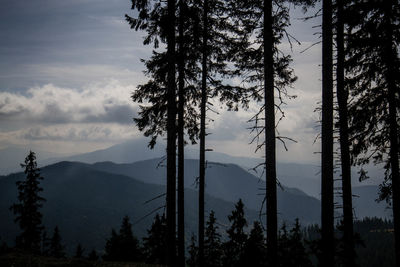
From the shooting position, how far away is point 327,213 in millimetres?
7250

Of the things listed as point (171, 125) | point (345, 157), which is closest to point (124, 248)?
point (171, 125)

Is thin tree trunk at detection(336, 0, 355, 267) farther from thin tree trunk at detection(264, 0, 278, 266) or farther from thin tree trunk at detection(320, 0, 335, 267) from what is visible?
thin tree trunk at detection(264, 0, 278, 266)

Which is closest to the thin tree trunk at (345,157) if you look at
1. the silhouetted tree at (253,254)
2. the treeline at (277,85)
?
the treeline at (277,85)

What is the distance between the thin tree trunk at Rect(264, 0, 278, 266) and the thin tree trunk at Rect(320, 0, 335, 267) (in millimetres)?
1262

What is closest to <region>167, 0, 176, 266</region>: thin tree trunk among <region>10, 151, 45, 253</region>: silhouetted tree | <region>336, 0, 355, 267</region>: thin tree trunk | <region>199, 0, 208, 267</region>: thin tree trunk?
<region>199, 0, 208, 267</region>: thin tree trunk

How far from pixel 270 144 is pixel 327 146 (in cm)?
153

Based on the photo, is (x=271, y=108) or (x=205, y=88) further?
(x=205, y=88)

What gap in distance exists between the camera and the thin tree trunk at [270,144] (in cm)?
742

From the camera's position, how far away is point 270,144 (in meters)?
7.64

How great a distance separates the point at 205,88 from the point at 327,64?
17.9 feet

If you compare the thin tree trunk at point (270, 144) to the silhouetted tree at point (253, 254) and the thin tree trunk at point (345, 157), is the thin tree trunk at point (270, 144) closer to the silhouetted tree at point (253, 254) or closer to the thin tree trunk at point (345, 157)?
the thin tree trunk at point (345, 157)

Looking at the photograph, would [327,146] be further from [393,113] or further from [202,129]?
[202,129]

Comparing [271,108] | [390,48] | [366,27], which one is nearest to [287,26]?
[271,108]

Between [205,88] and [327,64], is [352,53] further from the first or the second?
[205,88]
